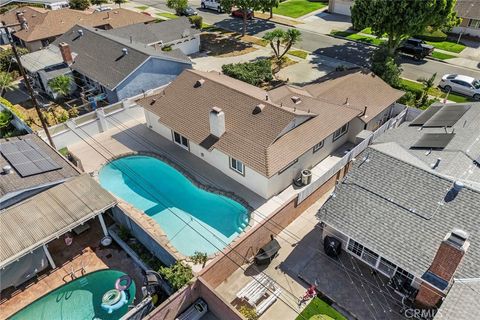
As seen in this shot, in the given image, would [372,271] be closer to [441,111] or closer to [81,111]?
A: [441,111]

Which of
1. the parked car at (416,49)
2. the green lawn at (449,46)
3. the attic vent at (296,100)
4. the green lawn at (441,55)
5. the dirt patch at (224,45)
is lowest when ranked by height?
the dirt patch at (224,45)

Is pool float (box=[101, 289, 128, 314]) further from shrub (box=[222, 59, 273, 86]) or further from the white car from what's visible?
the white car

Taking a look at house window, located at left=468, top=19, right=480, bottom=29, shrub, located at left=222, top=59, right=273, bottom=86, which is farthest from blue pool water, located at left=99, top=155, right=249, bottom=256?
house window, located at left=468, top=19, right=480, bottom=29

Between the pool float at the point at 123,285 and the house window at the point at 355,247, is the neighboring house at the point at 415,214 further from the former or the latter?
the pool float at the point at 123,285

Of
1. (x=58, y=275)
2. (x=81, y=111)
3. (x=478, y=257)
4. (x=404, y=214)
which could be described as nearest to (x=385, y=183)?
(x=404, y=214)

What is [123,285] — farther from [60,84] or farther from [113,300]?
[60,84]

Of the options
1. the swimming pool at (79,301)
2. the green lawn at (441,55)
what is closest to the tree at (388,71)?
the green lawn at (441,55)
